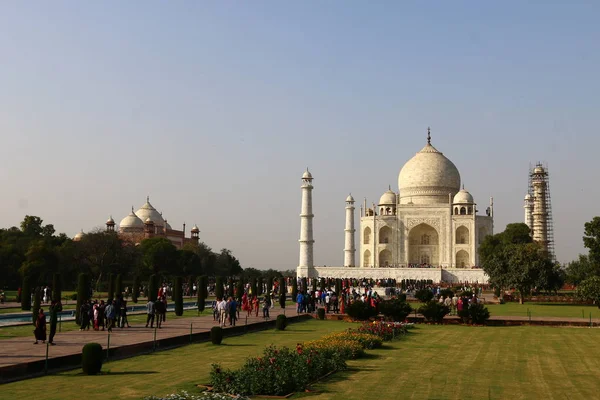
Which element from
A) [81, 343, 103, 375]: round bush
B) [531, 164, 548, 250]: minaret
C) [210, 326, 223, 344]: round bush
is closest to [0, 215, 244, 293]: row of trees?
[210, 326, 223, 344]: round bush

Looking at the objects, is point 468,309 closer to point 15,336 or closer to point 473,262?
point 15,336

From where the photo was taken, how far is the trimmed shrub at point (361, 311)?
77.8 ft

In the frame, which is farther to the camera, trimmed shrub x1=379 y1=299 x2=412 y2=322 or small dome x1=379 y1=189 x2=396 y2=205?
small dome x1=379 y1=189 x2=396 y2=205

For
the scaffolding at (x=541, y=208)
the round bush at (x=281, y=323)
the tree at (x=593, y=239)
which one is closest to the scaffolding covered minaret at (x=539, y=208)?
the scaffolding at (x=541, y=208)

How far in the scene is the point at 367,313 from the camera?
77.9 ft

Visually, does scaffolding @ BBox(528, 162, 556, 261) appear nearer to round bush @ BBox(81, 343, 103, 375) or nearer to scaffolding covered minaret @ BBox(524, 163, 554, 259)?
scaffolding covered minaret @ BBox(524, 163, 554, 259)

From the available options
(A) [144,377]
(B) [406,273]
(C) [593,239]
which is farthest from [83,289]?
(B) [406,273]

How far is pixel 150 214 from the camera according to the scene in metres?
81.7

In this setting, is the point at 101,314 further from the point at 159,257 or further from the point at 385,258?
the point at 385,258

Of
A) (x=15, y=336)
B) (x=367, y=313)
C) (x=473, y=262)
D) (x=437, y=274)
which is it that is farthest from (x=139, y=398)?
(x=473, y=262)

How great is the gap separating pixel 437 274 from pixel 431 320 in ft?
115

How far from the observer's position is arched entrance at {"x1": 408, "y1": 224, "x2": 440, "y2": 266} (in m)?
66.4

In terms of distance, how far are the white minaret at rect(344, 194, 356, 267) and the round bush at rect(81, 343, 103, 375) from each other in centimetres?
5519

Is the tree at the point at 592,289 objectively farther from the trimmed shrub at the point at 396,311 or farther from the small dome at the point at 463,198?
the small dome at the point at 463,198
